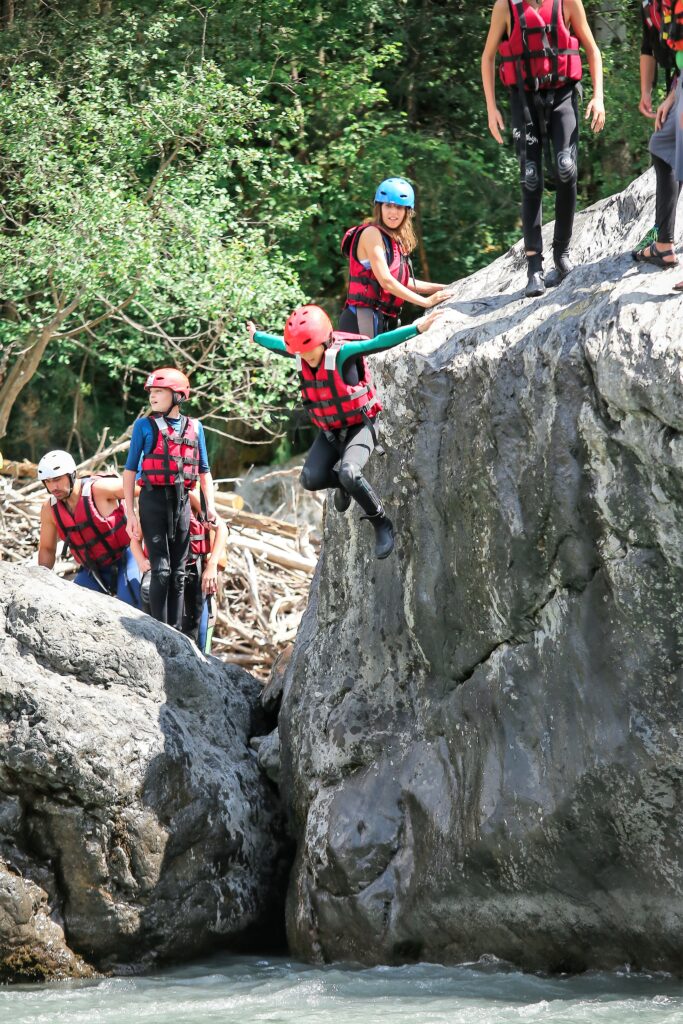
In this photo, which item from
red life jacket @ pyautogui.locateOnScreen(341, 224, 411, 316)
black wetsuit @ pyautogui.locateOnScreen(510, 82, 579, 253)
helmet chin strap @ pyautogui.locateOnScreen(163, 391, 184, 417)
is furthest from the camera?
helmet chin strap @ pyautogui.locateOnScreen(163, 391, 184, 417)

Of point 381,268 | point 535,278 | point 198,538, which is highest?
point 381,268

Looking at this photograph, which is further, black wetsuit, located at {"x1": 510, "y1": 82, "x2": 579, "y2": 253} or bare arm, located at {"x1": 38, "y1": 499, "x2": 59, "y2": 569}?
bare arm, located at {"x1": 38, "y1": 499, "x2": 59, "y2": 569}

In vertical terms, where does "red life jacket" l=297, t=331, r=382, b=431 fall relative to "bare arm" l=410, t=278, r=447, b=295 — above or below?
below

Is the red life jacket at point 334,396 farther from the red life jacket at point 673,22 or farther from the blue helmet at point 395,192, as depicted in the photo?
the red life jacket at point 673,22

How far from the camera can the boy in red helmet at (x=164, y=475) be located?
7875mm

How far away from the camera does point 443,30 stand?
1656 cm

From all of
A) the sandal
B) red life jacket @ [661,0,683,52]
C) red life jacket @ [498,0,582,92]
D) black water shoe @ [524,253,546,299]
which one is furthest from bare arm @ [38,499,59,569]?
red life jacket @ [661,0,683,52]

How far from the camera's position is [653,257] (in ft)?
20.3

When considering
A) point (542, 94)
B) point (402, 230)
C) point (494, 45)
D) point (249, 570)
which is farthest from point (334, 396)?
point (249, 570)

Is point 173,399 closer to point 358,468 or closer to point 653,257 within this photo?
point 358,468

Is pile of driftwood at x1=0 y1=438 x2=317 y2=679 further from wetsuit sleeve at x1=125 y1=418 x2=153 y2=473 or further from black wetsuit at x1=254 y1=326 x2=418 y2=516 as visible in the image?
black wetsuit at x1=254 y1=326 x2=418 y2=516

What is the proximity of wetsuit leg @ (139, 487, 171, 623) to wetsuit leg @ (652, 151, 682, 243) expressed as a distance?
10.9 ft

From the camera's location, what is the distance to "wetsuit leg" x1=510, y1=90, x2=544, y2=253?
6.67 m

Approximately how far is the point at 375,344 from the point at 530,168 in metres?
1.20
